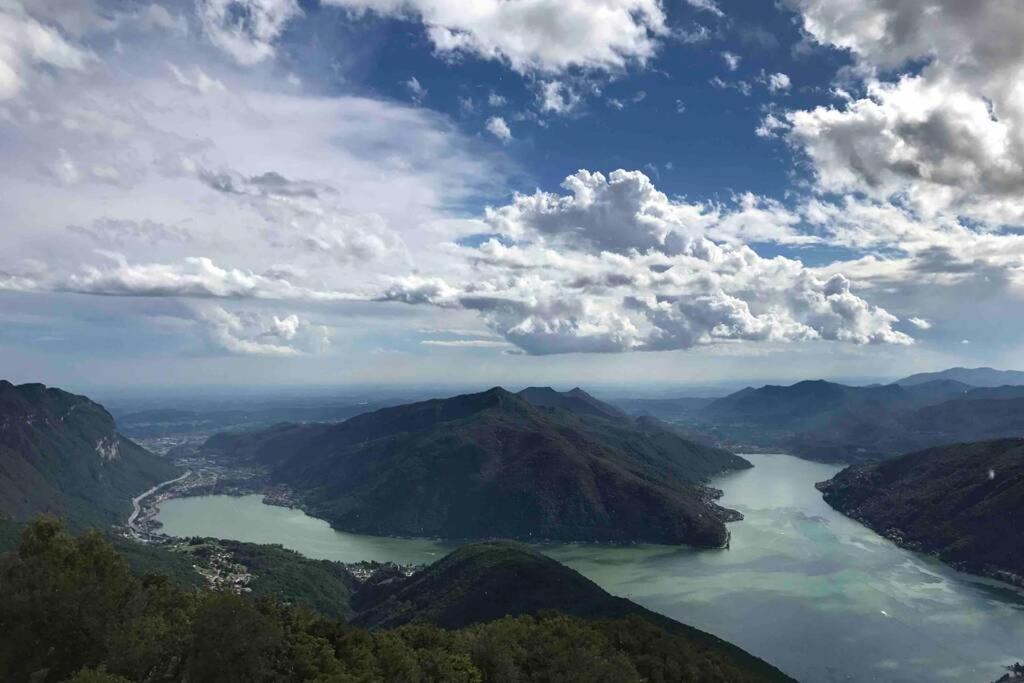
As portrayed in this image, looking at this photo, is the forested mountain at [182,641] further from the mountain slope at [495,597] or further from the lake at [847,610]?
the lake at [847,610]

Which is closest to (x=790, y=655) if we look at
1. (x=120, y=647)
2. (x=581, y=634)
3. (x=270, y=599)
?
(x=581, y=634)

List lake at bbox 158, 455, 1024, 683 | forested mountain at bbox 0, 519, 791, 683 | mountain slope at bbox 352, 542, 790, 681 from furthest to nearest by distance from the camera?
mountain slope at bbox 352, 542, 790, 681
lake at bbox 158, 455, 1024, 683
forested mountain at bbox 0, 519, 791, 683

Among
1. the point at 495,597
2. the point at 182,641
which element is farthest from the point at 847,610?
the point at 182,641

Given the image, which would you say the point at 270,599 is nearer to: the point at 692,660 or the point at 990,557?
the point at 692,660

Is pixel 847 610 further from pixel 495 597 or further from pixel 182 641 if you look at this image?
pixel 182 641

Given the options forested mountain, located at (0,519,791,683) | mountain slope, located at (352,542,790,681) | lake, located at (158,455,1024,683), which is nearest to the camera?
forested mountain, located at (0,519,791,683)

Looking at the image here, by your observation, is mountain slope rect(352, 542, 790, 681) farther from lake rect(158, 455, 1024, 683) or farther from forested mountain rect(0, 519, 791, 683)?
forested mountain rect(0, 519, 791, 683)

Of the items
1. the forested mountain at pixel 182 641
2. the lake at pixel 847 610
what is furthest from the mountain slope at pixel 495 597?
the forested mountain at pixel 182 641

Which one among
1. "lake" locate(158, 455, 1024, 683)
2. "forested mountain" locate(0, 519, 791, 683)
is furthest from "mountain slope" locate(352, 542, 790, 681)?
"forested mountain" locate(0, 519, 791, 683)
